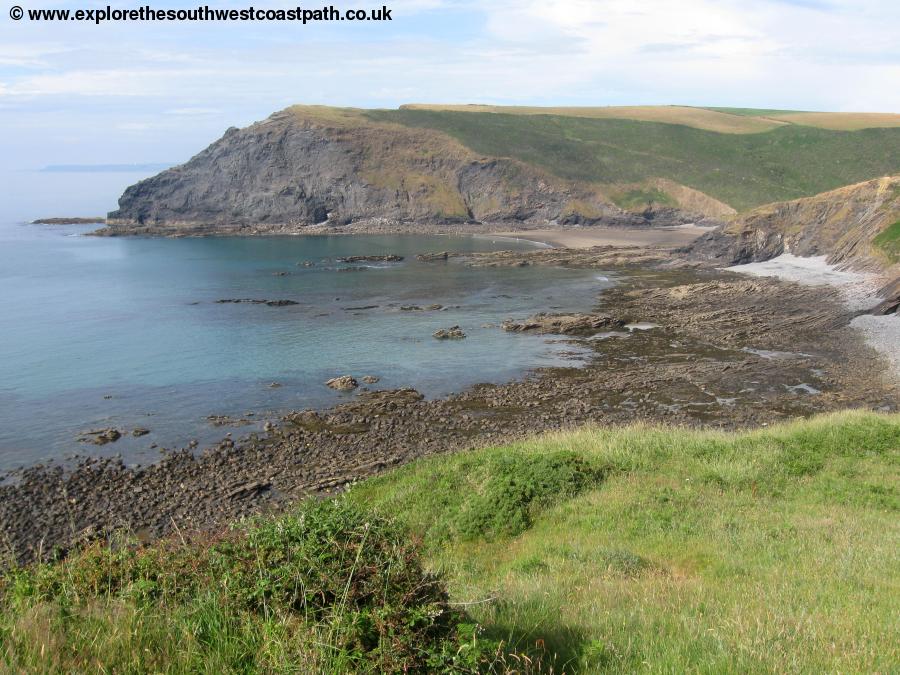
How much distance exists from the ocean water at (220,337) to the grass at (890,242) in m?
24.3

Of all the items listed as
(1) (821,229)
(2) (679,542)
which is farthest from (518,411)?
(1) (821,229)

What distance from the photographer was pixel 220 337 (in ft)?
154

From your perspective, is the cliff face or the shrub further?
the cliff face

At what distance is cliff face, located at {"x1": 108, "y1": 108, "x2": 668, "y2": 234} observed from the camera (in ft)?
392

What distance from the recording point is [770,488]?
1622cm

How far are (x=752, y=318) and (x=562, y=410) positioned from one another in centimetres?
2375

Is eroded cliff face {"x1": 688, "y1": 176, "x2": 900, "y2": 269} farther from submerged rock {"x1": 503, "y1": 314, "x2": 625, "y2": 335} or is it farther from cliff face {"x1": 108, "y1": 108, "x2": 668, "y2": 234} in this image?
cliff face {"x1": 108, "y1": 108, "x2": 668, "y2": 234}

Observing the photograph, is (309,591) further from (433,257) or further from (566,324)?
(433,257)

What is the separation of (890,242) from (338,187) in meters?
89.3

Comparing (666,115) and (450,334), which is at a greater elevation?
(666,115)

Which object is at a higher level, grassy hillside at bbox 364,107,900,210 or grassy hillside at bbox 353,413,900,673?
grassy hillside at bbox 364,107,900,210

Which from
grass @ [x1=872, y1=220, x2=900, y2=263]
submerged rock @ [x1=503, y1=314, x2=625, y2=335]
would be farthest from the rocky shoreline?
grass @ [x1=872, y1=220, x2=900, y2=263]

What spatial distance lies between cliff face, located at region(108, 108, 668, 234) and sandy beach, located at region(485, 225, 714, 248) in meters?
5.47

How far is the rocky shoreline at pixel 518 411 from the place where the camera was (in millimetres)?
21812
